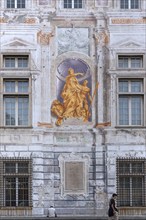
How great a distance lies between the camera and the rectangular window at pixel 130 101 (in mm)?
38156

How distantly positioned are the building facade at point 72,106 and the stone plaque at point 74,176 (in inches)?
1.5

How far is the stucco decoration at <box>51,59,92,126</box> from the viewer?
38.1 m

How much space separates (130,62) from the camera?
3822 centimetres

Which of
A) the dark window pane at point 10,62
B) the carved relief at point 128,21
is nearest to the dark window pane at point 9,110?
the dark window pane at point 10,62

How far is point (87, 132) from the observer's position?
125ft

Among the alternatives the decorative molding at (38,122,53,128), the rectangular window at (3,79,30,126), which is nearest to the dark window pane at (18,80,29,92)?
the rectangular window at (3,79,30,126)

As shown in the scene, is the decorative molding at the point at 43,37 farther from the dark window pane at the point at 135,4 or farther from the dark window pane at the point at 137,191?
the dark window pane at the point at 137,191

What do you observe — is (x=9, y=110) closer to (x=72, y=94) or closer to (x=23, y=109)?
(x=23, y=109)

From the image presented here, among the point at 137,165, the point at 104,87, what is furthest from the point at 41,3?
the point at 137,165

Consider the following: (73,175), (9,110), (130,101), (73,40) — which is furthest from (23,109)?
(130,101)

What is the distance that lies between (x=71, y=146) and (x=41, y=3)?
5.48 metres

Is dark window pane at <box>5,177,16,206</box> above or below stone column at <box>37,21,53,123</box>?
below

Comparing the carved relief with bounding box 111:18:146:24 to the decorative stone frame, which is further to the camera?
the carved relief with bounding box 111:18:146:24

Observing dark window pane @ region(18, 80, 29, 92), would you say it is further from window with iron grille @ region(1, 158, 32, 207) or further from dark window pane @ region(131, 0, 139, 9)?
dark window pane @ region(131, 0, 139, 9)
